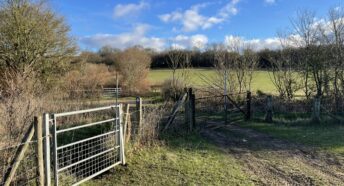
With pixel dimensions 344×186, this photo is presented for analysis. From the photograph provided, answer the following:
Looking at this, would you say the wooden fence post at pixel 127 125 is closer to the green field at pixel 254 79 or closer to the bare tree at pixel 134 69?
the green field at pixel 254 79

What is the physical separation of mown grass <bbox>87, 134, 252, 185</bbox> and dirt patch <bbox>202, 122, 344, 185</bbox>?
15.2 inches

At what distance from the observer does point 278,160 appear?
676 centimetres

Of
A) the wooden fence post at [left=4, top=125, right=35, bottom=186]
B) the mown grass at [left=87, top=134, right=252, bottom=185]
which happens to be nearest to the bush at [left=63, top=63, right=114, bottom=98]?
the mown grass at [left=87, top=134, right=252, bottom=185]

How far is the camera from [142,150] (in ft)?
22.9

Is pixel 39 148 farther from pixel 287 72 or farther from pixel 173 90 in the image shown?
pixel 173 90

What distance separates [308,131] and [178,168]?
624 cm

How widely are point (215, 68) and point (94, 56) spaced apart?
94.8 ft

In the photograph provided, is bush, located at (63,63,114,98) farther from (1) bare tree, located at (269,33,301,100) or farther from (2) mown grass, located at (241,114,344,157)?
(1) bare tree, located at (269,33,301,100)

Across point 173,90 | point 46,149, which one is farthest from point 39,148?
point 173,90

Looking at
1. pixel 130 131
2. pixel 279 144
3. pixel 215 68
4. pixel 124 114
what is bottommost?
pixel 279 144

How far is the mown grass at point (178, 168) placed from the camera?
5285 mm

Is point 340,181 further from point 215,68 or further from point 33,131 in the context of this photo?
point 215,68

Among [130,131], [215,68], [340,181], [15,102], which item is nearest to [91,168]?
[130,131]

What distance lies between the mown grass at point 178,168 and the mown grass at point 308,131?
9.62ft
